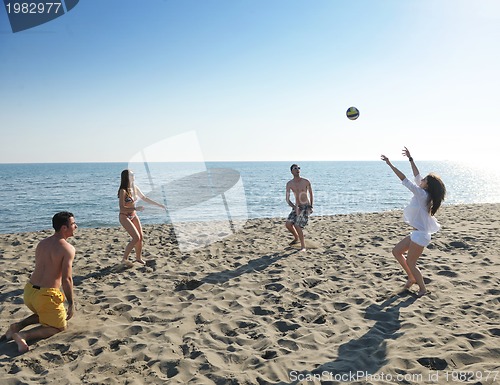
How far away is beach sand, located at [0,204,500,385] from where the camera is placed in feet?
10.4

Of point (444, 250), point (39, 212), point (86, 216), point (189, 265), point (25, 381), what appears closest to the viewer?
point (25, 381)

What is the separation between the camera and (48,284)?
3760 millimetres

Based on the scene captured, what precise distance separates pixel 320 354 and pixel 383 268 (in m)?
3.36

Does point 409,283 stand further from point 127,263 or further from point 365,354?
point 127,263

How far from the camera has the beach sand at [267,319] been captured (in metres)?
3.18

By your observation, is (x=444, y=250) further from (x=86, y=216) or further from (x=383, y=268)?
(x=86, y=216)

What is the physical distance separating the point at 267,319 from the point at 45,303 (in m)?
2.57

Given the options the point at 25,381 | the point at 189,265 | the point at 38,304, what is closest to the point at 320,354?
the point at 25,381

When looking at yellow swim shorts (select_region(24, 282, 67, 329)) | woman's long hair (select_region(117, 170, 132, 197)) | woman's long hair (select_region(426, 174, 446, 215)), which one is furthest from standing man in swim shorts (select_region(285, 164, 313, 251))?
yellow swim shorts (select_region(24, 282, 67, 329))

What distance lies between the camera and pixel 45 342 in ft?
12.2

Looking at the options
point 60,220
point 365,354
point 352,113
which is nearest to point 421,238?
point 365,354

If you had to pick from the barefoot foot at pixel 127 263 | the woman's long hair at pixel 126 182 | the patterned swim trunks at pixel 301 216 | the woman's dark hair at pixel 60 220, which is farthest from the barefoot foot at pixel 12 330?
the patterned swim trunks at pixel 301 216

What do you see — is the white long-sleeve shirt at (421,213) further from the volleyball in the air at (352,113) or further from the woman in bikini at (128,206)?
the woman in bikini at (128,206)

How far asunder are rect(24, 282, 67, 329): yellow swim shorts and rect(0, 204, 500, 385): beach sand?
22 centimetres
